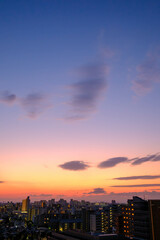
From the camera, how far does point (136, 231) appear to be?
335ft

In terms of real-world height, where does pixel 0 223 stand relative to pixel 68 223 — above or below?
above

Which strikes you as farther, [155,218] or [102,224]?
[102,224]

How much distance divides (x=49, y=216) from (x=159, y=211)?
120414mm

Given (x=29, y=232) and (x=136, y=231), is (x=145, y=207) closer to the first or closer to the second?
(x=136, y=231)

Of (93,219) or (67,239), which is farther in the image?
(93,219)

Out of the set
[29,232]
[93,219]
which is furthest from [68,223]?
[29,232]

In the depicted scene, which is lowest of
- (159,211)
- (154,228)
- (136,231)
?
(136,231)

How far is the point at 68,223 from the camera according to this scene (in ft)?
516

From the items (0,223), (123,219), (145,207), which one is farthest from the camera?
(123,219)

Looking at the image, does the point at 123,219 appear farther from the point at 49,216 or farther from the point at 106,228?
the point at 49,216

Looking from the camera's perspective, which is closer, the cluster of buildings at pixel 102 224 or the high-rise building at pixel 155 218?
the cluster of buildings at pixel 102 224

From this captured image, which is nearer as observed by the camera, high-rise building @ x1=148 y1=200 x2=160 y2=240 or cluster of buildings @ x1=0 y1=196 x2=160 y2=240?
cluster of buildings @ x1=0 y1=196 x2=160 y2=240

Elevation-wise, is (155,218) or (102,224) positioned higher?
(155,218)

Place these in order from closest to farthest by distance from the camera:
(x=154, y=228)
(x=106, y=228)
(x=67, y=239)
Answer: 1. (x=67, y=239)
2. (x=154, y=228)
3. (x=106, y=228)
